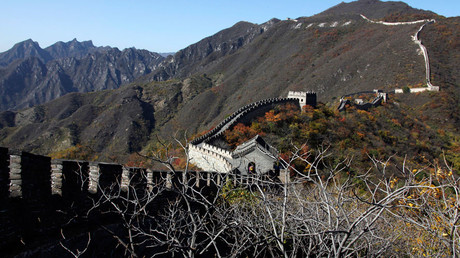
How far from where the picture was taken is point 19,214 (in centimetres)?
453

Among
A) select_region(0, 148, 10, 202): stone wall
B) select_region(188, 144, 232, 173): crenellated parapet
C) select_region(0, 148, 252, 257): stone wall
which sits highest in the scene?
select_region(0, 148, 10, 202): stone wall

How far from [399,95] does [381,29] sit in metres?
39.5

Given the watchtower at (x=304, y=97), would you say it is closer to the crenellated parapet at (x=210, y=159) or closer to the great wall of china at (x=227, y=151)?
the great wall of china at (x=227, y=151)

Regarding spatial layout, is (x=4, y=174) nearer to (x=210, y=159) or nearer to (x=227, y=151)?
(x=227, y=151)

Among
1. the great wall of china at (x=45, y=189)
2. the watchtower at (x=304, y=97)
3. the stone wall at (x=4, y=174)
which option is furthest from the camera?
the watchtower at (x=304, y=97)

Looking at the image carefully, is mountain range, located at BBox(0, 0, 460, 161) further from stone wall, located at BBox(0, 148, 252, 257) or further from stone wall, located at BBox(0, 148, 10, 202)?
stone wall, located at BBox(0, 148, 10, 202)

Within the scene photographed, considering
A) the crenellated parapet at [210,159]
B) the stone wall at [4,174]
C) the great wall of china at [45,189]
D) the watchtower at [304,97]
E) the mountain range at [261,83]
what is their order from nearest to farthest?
the stone wall at [4,174] < the great wall of china at [45,189] < the crenellated parapet at [210,159] < the watchtower at [304,97] < the mountain range at [261,83]

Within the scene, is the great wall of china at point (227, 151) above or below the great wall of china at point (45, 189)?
below

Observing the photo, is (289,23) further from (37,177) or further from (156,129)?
(37,177)

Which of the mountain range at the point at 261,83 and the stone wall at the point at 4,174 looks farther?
the mountain range at the point at 261,83

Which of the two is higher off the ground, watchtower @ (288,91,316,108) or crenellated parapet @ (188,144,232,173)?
watchtower @ (288,91,316,108)

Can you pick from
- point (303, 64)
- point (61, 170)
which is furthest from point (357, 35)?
point (61, 170)

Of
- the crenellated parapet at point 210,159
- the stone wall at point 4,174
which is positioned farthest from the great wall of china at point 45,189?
the crenellated parapet at point 210,159

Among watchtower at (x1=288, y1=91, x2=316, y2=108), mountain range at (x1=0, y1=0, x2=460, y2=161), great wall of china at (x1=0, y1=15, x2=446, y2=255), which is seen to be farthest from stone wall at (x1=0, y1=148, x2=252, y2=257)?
mountain range at (x1=0, y1=0, x2=460, y2=161)
